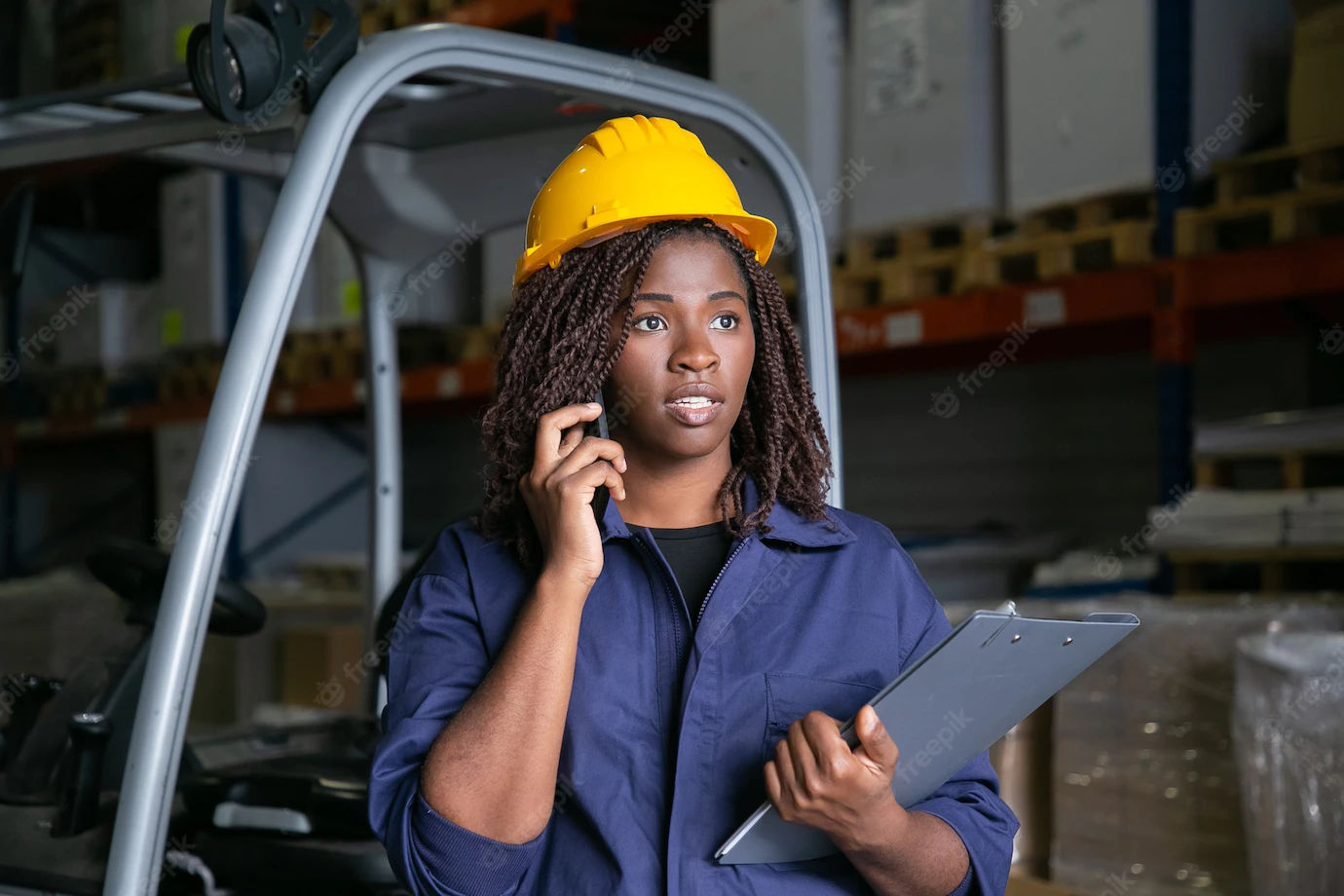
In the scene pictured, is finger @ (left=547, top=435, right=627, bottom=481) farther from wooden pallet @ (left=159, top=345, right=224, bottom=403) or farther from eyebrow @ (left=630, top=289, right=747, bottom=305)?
wooden pallet @ (left=159, top=345, right=224, bottom=403)

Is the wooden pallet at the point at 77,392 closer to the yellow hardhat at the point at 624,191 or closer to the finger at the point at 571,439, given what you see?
the yellow hardhat at the point at 624,191

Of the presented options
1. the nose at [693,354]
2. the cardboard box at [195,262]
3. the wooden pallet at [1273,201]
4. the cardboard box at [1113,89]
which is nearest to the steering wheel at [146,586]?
the nose at [693,354]

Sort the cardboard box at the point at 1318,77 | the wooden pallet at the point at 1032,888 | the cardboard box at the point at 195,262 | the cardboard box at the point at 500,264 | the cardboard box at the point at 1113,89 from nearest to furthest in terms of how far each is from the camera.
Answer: the wooden pallet at the point at 1032,888, the cardboard box at the point at 1318,77, the cardboard box at the point at 1113,89, the cardboard box at the point at 500,264, the cardboard box at the point at 195,262

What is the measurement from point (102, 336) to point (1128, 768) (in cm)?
646

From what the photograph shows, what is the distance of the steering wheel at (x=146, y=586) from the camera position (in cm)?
256

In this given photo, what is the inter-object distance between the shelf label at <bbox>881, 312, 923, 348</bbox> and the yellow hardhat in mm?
2918

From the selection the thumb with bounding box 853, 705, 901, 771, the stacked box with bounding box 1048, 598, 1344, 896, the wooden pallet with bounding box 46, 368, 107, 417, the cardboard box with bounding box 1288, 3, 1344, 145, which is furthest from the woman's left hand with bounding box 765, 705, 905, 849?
the wooden pallet with bounding box 46, 368, 107, 417

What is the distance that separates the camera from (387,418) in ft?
9.80

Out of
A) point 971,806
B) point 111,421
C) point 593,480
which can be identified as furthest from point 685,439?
point 111,421

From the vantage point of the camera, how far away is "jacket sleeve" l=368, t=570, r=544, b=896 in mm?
1356

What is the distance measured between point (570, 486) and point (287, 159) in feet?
5.16

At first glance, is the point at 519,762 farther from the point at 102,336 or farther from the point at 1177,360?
the point at 102,336

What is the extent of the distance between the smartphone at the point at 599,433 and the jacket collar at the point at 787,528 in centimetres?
2

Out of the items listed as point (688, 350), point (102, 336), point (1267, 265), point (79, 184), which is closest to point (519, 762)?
point (688, 350)
